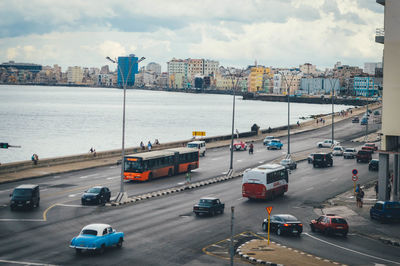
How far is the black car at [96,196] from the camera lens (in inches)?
1661

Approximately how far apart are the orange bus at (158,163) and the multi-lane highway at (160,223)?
3.79ft

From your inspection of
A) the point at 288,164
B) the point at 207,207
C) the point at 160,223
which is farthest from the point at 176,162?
the point at 160,223

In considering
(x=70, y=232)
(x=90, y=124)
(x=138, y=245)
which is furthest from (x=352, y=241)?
(x=90, y=124)

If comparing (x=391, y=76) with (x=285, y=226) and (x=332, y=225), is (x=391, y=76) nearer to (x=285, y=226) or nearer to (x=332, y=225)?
(x=332, y=225)

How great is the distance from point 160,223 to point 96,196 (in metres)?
8.16

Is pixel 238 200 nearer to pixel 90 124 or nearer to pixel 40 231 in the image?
pixel 40 231

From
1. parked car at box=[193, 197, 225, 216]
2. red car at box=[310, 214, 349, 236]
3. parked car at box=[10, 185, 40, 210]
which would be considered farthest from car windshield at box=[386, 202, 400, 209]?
parked car at box=[10, 185, 40, 210]

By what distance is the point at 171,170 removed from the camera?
59.2 m

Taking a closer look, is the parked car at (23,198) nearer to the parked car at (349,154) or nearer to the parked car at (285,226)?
the parked car at (285,226)

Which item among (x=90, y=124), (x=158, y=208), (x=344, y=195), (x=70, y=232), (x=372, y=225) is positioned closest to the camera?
(x=70, y=232)

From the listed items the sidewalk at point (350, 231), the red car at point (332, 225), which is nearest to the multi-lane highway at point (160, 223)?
the red car at point (332, 225)

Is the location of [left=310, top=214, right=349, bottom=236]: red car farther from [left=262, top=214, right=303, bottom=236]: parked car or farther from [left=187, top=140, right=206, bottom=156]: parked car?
[left=187, top=140, right=206, bottom=156]: parked car

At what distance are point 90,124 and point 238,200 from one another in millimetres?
158600

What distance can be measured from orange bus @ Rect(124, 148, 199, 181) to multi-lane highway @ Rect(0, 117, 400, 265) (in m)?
1.16
